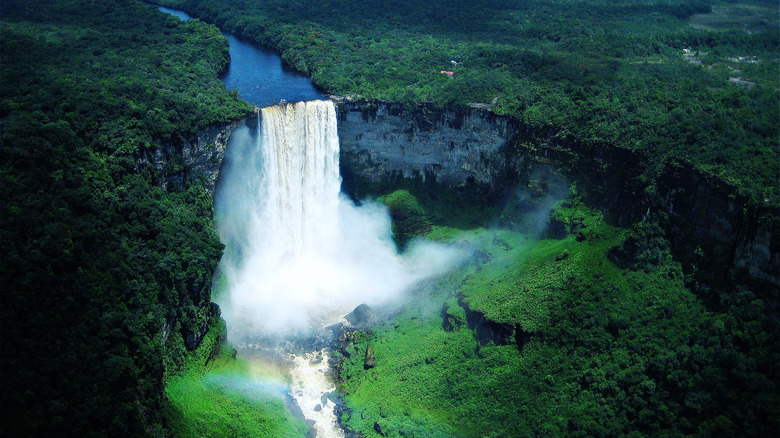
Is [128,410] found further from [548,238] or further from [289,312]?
[548,238]

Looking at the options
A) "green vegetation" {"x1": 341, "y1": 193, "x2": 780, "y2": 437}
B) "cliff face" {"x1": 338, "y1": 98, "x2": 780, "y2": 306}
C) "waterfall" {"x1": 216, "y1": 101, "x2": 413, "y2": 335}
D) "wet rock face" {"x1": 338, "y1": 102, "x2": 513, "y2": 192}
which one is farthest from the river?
"cliff face" {"x1": 338, "y1": 98, "x2": 780, "y2": 306}

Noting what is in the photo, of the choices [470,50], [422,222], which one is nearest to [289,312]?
[422,222]

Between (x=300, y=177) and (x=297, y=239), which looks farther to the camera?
(x=297, y=239)

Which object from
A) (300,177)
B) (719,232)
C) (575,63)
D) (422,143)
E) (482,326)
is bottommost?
Answer: (482,326)

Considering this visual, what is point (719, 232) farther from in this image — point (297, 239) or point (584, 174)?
point (297, 239)

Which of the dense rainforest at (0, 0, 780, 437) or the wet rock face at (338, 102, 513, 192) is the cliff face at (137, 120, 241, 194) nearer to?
the dense rainforest at (0, 0, 780, 437)

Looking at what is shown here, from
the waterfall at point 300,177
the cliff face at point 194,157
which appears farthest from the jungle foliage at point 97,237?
the waterfall at point 300,177

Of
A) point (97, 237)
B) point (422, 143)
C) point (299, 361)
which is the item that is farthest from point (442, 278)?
point (97, 237)
